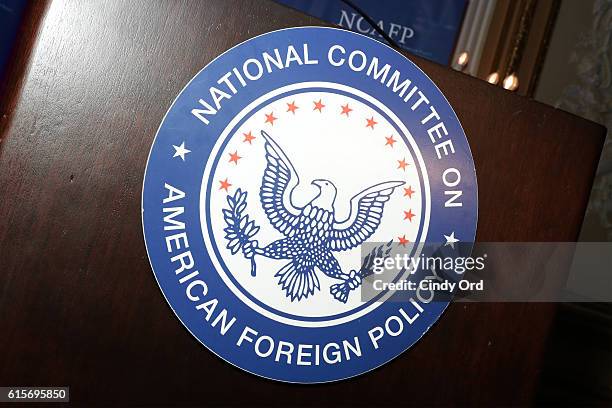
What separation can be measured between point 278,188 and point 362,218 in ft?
0.35

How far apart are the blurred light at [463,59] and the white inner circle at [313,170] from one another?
1727 mm

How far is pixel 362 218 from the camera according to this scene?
2.63ft

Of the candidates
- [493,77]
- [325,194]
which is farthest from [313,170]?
[493,77]

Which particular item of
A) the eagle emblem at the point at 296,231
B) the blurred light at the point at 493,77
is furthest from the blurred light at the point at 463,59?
the eagle emblem at the point at 296,231

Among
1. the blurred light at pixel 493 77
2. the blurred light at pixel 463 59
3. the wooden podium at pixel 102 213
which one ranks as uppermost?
the blurred light at pixel 463 59

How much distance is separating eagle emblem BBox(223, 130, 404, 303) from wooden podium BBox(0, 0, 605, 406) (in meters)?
0.11

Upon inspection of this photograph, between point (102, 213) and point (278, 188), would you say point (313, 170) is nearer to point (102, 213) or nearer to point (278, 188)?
point (278, 188)

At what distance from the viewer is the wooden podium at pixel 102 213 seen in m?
0.73

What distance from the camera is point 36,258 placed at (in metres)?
0.74

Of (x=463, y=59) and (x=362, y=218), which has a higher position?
(x=463, y=59)

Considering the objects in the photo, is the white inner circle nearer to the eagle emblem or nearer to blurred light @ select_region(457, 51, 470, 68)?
the eagle emblem

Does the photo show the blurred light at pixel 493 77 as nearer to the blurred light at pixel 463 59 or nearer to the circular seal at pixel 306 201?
the blurred light at pixel 463 59

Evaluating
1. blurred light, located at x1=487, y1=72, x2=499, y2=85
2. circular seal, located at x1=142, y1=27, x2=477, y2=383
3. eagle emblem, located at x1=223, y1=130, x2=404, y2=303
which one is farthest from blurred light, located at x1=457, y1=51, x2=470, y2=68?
eagle emblem, located at x1=223, y1=130, x2=404, y2=303

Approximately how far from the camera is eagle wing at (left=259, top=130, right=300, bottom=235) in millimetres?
772
